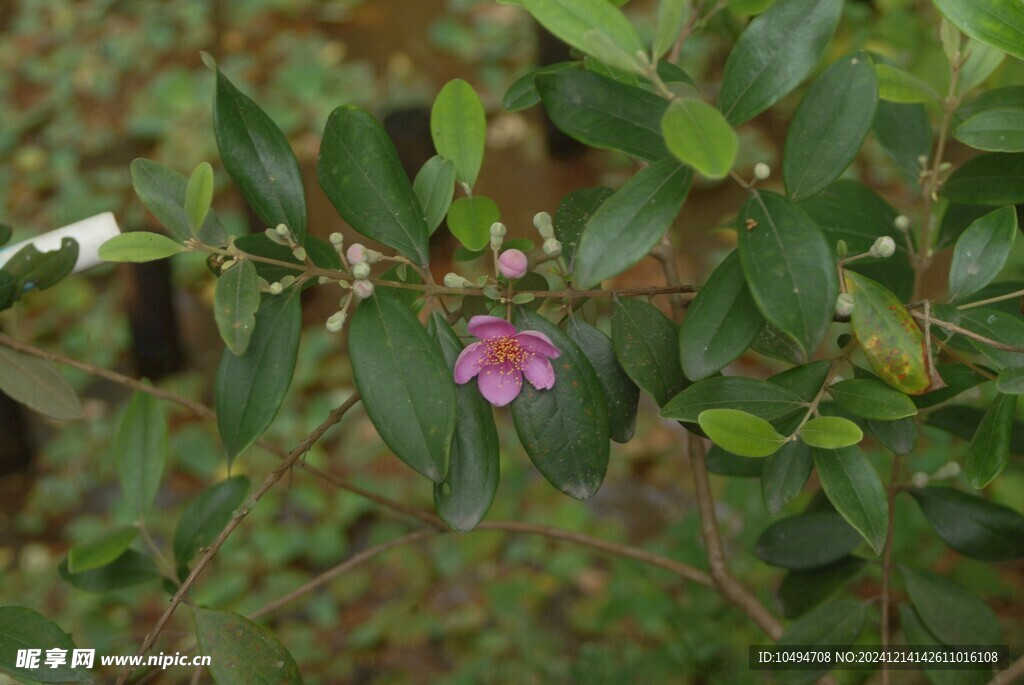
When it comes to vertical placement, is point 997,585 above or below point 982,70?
below

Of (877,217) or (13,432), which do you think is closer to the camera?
(877,217)

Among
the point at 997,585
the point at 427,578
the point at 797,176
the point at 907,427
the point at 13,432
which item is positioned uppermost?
the point at 797,176

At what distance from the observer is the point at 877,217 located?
1011mm

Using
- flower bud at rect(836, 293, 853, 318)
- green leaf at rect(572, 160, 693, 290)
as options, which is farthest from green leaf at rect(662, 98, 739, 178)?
flower bud at rect(836, 293, 853, 318)

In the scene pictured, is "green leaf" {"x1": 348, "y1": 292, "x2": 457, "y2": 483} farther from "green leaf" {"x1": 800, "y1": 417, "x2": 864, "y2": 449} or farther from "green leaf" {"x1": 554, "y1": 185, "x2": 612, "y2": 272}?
"green leaf" {"x1": 800, "y1": 417, "x2": 864, "y2": 449}

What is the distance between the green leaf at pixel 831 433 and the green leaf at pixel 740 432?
24 millimetres

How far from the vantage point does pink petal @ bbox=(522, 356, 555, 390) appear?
79 cm

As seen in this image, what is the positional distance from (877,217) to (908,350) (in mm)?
341

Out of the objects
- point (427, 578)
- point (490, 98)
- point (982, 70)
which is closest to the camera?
point (982, 70)

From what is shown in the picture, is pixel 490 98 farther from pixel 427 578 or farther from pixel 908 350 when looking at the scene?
pixel 908 350

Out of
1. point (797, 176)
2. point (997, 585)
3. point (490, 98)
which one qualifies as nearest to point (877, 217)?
point (797, 176)

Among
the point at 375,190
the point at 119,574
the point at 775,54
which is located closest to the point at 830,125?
the point at 775,54

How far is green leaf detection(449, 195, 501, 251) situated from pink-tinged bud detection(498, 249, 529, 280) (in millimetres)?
70

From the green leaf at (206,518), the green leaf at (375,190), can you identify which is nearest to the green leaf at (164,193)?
the green leaf at (375,190)
